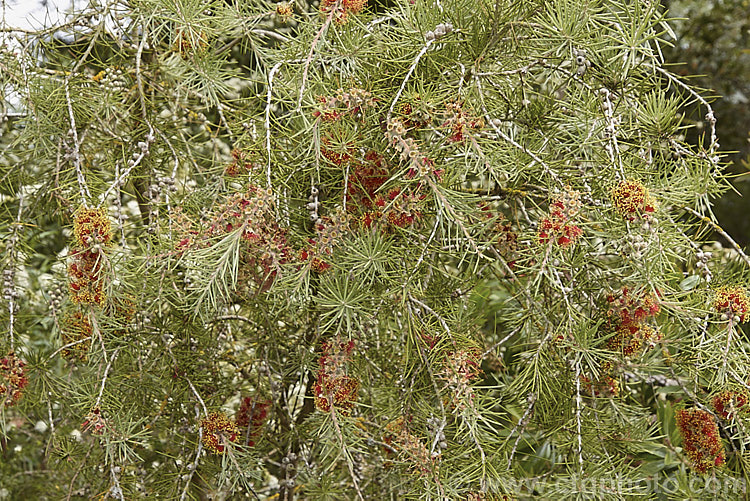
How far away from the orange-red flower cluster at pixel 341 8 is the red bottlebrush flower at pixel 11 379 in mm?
634

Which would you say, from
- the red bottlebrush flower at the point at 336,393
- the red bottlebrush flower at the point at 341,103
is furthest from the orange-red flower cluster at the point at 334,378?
the red bottlebrush flower at the point at 341,103

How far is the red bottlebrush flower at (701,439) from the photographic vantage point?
910 millimetres

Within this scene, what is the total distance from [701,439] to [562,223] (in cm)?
41

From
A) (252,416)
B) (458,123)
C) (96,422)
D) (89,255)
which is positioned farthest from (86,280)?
(458,123)

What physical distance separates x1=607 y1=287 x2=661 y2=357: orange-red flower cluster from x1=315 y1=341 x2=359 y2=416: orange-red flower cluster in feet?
1.09

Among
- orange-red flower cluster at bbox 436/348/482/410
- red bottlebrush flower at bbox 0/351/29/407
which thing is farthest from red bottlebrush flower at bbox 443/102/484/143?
red bottlebrush flower at bbox 0/351/29/407

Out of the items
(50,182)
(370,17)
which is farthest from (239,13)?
(50,182)

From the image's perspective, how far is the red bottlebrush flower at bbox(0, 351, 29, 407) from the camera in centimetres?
95

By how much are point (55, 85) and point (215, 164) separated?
27 cm

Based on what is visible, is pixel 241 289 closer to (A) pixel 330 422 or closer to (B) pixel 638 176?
(A) pixel 330 422

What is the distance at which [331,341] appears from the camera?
0.82 meters

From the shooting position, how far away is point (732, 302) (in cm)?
81

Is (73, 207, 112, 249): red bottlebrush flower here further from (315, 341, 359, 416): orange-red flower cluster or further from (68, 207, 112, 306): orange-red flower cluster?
(315, 341, 359, 416): orange-red flower cluster

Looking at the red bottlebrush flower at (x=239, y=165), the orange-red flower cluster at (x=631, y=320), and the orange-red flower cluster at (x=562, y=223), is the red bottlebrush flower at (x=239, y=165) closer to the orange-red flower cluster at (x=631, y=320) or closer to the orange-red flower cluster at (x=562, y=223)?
the orange-red flower cluster at (x=562, y=223)
